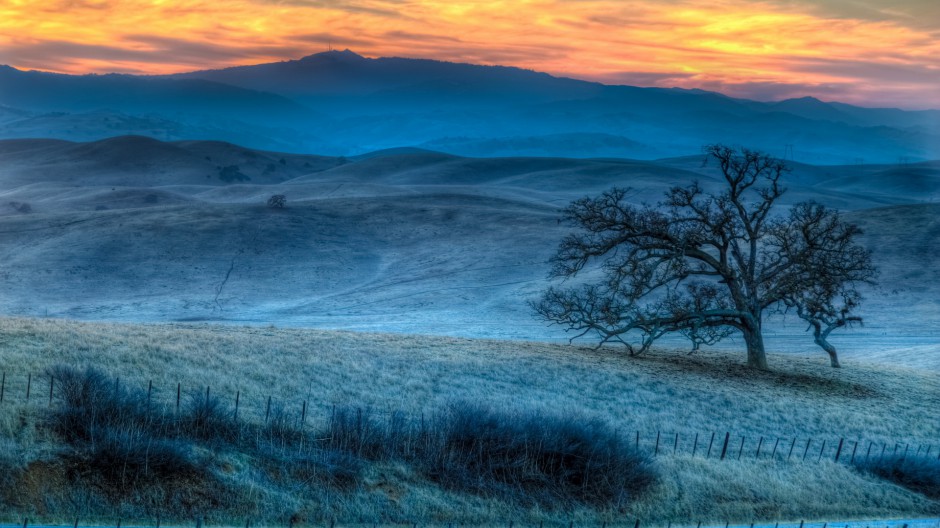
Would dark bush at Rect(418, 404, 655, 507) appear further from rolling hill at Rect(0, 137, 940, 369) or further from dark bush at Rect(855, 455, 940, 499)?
rolling hill at Rect(0, 137, 940, 369)

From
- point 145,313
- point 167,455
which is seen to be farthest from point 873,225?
point 167,455

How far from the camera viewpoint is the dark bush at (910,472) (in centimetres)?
1964

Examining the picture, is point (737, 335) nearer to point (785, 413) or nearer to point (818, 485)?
point (785, 413)

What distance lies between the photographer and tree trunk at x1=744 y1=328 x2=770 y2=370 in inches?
1304

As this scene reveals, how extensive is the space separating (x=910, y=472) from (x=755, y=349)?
13640mm

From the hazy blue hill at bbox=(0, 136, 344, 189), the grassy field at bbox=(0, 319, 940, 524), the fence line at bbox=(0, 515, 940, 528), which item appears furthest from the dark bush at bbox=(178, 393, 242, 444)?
the hazy blue hill at bbox=(0, 136, 344, 189)

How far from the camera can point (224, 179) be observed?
190375mm

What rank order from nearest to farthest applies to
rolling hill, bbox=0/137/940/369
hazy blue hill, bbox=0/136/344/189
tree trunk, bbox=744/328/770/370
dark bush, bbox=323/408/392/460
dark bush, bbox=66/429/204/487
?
dark bush, bbox=66/429/204/487
dark bush, bbox=323/408/392/460
tree trunk, bbox=744/328/770/370
rolling hill, bbox=0/137/940/369
hazy blue hill, bbox=0/136/344/189

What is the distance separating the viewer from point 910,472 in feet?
66.0

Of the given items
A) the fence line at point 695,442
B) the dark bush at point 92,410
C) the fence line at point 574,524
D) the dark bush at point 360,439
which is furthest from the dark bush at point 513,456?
the dark bush at point 92,410

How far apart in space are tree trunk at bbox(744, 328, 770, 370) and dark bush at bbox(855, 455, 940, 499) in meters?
12.2

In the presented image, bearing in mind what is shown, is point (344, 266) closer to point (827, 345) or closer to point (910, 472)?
point (827, 345)

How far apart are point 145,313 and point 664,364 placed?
3839cm

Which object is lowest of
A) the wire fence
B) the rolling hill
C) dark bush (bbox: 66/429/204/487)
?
the rolling hill
